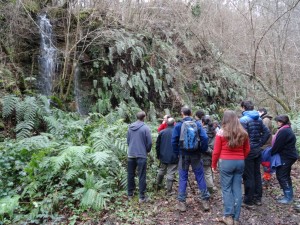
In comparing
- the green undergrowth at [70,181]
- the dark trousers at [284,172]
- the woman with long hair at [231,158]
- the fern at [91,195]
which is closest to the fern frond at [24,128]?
the green undergrowth at [70,181]

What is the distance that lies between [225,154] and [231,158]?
0.11 m

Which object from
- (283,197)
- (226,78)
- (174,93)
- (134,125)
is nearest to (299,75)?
(226,78)

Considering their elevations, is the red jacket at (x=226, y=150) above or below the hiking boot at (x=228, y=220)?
above

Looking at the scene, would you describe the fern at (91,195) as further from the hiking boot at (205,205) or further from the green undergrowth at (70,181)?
the hiking boot at (205,205)

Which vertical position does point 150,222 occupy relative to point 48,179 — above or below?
below

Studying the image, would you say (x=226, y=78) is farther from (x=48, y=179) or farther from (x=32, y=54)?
(x=48, y=179)

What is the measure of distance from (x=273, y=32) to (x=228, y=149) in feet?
34.5

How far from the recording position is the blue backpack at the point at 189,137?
4.90m

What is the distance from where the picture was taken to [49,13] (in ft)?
42.7

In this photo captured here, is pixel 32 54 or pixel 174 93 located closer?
pixel 32 54

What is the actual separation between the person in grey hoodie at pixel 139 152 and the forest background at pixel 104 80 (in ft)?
1.58

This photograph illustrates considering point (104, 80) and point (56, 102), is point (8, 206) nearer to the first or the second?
point (56, 102)

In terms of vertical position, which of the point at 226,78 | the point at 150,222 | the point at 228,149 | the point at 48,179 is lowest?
the point at 150,222

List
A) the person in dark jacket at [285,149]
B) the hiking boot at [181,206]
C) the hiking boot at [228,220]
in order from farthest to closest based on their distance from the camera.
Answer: the person in dark jacket at [285,149] < the hiking boot at [181,206] < the hiking boot at [228,220]
